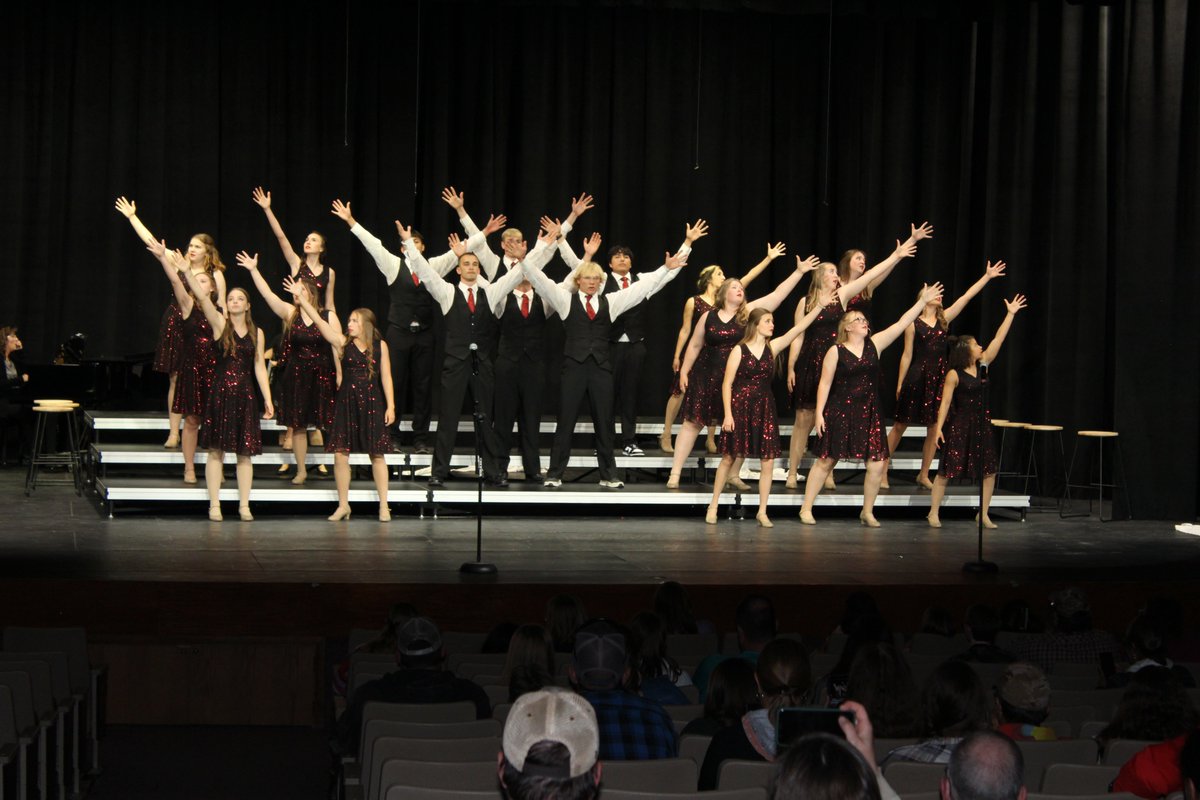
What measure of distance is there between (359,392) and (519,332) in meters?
1.55

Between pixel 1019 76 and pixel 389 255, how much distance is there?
5.59 m

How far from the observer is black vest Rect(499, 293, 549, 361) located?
1081 centimetres

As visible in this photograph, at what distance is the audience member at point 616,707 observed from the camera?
12.8 feet

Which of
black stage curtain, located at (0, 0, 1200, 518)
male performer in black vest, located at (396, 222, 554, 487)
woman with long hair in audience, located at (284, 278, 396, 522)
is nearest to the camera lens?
woman with long hair in audience, located at (284, 278, 396, 522)

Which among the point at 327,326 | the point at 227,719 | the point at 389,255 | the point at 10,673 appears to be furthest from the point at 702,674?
the point at 389,255

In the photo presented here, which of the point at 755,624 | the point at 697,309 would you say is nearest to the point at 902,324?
the point at 697,309

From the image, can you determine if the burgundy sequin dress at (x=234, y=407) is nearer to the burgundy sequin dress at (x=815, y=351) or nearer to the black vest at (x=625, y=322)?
the black vest at (x=625, y=322)

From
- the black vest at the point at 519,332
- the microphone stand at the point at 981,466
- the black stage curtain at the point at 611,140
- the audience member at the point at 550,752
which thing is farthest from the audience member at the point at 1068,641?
the black stage curtain at the point at 611,140

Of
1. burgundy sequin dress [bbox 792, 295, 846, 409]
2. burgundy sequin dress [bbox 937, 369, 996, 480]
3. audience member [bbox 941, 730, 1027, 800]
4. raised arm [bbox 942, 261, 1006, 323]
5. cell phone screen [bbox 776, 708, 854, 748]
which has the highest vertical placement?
raised arm [bbox 942, 261, 1006, 323]

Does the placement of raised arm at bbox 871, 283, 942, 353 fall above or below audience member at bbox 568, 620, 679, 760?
above

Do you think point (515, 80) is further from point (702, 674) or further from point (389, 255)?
point (702, 674)

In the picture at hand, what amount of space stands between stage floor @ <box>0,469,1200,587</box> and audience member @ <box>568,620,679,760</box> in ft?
12.2

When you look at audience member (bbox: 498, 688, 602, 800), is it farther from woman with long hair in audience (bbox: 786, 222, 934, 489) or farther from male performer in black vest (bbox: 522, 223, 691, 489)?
woman with long hair in audience (bbox: 786, 222, 934, 489)

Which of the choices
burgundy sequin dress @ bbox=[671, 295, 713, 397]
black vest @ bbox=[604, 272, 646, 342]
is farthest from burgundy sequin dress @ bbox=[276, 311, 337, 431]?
burgundy sequin dress @ bbox=[671, 295, 713, 397]
